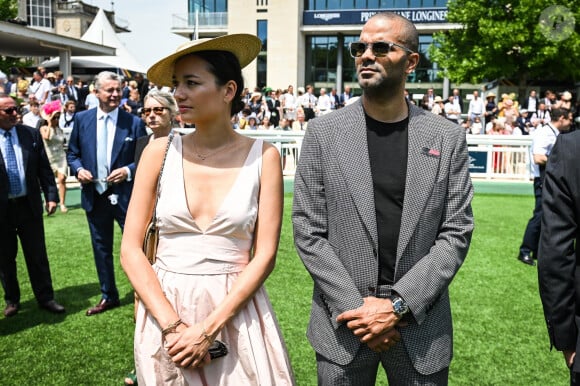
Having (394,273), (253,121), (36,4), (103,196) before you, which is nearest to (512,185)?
(253,121)

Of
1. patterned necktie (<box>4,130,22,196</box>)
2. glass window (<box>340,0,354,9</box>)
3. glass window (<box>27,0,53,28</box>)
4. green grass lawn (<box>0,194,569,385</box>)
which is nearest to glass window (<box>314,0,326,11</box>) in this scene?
glass window (<box>340,0,354,9</box>)

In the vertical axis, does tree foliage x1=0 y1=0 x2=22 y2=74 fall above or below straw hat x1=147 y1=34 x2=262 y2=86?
above

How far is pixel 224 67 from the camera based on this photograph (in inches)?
102

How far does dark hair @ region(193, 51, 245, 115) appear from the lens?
254cm

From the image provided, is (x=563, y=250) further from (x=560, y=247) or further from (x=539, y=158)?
(x=539, y=158)

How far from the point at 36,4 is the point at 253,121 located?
63.6 meters

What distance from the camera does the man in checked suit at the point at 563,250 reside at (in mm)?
2336

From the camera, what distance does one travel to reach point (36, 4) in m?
71.8

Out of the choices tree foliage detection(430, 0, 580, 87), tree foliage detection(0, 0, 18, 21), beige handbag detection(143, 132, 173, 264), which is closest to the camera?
beige handbag detection(143, 132, 173, 264)

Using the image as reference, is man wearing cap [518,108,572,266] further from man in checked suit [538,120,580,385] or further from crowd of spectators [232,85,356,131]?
crowd of spectators [232,85,356,131]

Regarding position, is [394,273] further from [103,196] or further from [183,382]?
[103,196]

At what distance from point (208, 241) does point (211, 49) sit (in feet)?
2.66

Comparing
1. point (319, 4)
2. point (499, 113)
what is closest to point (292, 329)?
point (499, 113)

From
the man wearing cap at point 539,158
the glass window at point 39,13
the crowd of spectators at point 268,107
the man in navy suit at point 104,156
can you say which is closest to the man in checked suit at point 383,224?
the man in navy suit at point 104,156
